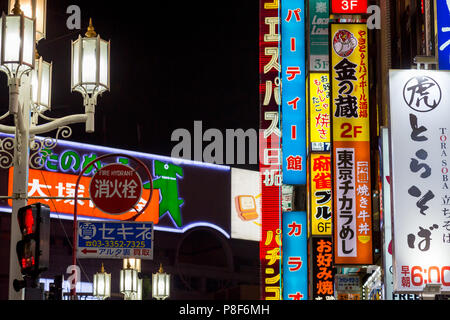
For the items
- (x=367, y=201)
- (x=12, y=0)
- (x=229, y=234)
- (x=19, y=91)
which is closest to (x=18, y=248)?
(x=19, y=91)

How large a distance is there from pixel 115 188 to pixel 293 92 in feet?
44.3

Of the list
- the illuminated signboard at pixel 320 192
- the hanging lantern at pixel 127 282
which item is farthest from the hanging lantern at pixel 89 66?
the hanging lantern at pixel 127 282

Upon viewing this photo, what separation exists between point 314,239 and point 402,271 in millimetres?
13212

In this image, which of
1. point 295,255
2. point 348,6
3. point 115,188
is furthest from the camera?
point 295,255

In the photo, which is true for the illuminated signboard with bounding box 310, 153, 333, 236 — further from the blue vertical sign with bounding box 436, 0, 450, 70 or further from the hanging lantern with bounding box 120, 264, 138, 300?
the blue vertical sign with bounding box 436, 0, 450, 70

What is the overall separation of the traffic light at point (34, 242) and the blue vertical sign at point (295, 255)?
51.5 feet

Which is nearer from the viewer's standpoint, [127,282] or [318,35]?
[318,35]

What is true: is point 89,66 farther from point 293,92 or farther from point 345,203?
point 293,92

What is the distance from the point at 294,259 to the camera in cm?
2683

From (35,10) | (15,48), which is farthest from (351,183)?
(15,48)

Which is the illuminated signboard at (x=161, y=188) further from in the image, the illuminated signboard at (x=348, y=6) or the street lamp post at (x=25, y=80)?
the street lamp post at (x=25, y=80)

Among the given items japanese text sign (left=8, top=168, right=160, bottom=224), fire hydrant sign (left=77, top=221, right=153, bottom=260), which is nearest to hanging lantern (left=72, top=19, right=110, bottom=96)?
fire hydrant sign (left=77, top=221, right=153, bottom=260)

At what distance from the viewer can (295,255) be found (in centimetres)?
2686

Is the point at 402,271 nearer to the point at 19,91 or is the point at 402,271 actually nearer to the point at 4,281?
the point at 19,91
